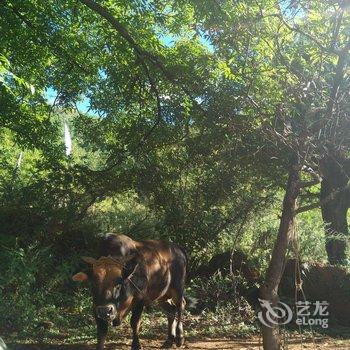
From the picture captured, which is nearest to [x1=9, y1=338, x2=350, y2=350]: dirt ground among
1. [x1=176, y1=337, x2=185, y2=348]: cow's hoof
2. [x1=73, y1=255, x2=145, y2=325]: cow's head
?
[x1=176, y1=337, x2=185, y2=348]: cow's hoof

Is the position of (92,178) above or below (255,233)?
above

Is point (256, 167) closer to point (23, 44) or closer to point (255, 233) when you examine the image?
point (255, 233)

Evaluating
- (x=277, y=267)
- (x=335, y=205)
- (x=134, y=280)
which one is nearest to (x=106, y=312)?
(x=134, y=280)

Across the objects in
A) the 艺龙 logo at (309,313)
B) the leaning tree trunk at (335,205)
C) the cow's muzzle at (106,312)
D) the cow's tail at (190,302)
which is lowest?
the cow's muzzle at (106,312)

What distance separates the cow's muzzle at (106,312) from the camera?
5492mm

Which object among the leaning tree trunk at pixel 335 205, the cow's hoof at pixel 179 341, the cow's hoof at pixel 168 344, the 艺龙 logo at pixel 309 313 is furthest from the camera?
the leaning tree trunk at pixel 335 205

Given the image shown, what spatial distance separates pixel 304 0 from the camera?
18.2 ft

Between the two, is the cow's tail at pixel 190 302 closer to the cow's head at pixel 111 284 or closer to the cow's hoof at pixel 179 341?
the cow's hoof at pixel 179 341

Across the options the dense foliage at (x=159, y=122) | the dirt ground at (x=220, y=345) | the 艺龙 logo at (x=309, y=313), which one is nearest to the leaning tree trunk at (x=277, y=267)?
the dense foliage at (x=159, y=122)

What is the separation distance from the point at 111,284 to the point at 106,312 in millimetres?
359

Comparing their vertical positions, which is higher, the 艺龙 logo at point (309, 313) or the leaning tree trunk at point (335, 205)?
the leaning tree trunk at point (335, 205)

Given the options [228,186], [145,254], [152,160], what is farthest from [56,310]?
[228,186]

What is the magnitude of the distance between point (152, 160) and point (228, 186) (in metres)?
1.80

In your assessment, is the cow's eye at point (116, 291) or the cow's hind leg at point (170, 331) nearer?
the cow's eye at point (116, 291)
